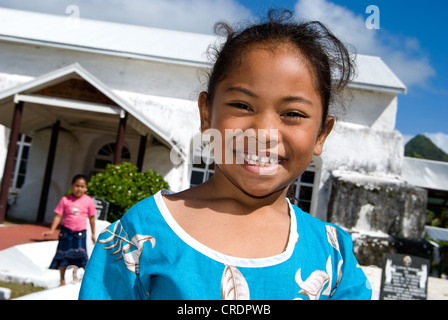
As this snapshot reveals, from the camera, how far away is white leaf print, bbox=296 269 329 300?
1.02 meters

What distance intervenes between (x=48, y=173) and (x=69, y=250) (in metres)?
7.69

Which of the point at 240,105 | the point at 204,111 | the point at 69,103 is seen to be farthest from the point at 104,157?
the point at 240,105

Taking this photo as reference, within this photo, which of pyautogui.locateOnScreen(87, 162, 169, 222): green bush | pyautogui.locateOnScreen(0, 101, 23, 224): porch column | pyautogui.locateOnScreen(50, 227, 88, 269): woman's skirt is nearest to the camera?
pyautogui.locateOnScreen(50, 227, 88, 269): woman's skirt

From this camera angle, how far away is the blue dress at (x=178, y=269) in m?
0.96

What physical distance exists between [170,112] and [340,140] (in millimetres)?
4834

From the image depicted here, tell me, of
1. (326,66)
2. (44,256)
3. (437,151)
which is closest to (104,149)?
(44,256)

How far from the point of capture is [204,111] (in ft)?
4.11

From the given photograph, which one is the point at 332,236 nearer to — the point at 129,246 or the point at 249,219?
the point at 249,219

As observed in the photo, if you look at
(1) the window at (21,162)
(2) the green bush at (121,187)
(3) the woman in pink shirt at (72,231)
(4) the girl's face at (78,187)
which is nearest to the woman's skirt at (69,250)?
(3) the woman in pink shirt at (72,231)

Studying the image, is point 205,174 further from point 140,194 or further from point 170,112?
point 140,194

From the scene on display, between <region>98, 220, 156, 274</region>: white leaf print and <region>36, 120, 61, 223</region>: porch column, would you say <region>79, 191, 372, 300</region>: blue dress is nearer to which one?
<region>98, 220, 156, 274</region>: white leaf print

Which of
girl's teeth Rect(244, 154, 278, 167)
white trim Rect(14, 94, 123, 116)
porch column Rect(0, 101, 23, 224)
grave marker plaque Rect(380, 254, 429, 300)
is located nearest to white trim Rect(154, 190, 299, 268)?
girl's teeth Rect(244, 154, 278, 167)

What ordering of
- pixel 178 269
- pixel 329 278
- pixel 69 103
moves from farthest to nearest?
pixel 69 103 → pixel 329 278 → pixel 178 269

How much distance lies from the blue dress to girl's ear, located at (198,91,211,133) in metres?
0.28
